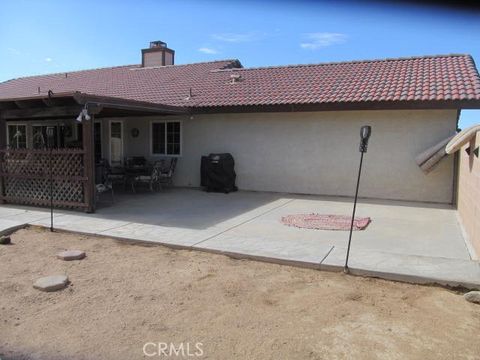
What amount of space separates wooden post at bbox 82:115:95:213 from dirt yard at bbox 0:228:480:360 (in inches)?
127

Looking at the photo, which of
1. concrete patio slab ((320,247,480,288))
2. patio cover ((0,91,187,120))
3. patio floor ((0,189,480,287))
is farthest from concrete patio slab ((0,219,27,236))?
concrete patio slab ((320,247,480,288))

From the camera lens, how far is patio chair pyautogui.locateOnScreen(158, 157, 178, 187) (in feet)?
42.5

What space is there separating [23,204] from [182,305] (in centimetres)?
722

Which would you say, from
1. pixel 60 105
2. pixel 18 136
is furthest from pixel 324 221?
pixel 18 136

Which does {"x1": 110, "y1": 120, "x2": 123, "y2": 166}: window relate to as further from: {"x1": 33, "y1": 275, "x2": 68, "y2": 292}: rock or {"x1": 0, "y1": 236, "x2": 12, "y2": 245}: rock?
{"x1": 33, "y1": 275, "x2": 68, "y2": 292}: rock

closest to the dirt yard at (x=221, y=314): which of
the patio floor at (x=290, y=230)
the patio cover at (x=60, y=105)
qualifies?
the patio floor at (x=290, y=230)

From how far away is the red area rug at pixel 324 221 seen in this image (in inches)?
295

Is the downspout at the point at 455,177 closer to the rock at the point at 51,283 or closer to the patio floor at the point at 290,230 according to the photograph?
the patio floor at the point at 290,230

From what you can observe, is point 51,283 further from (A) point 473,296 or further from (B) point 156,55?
(B) point 156,55

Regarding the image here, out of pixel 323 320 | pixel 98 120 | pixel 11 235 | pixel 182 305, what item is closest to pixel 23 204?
pixel 11 235

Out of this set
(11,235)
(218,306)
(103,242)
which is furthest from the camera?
(11,235)

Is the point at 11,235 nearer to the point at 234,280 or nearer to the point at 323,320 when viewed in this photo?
the point at 234,280

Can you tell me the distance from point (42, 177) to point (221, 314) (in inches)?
277

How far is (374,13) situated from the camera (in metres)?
2.17
